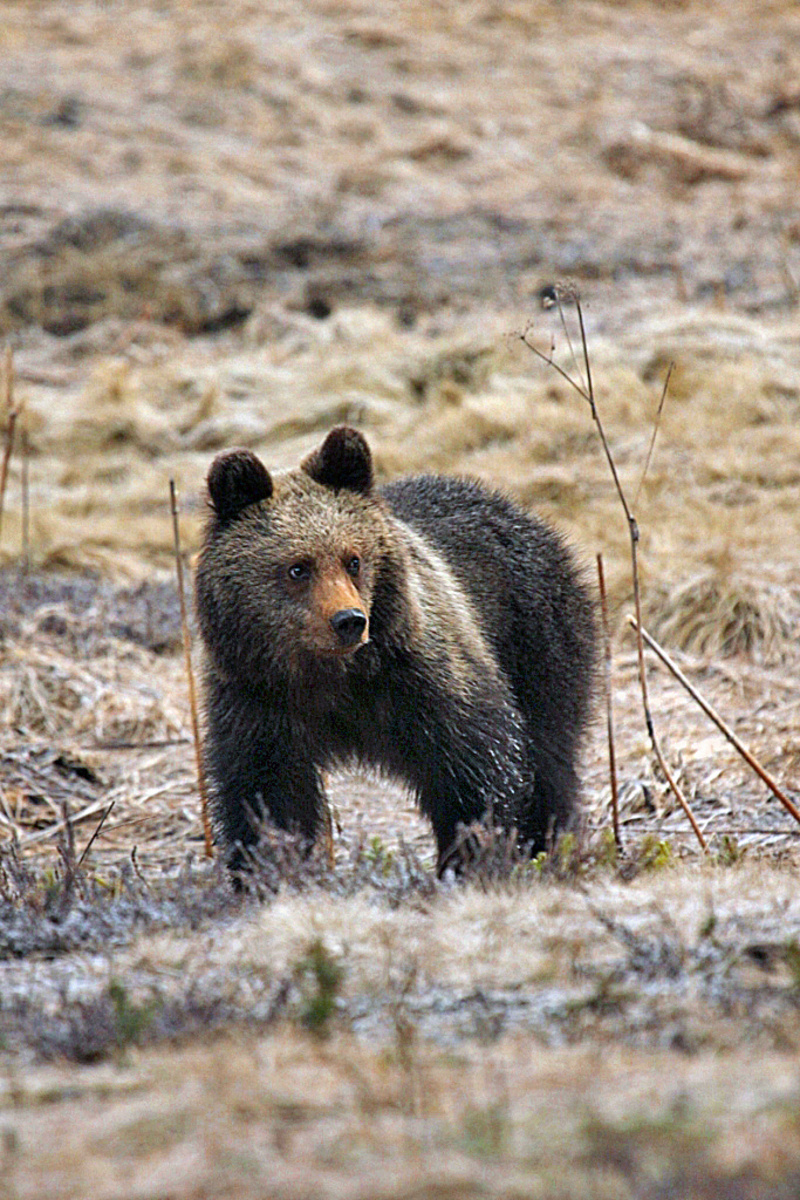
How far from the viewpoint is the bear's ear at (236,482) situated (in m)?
5.27

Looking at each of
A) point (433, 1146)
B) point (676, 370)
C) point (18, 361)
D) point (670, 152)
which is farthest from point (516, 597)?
point (670, 152)

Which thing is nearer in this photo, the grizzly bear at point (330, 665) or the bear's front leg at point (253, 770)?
the grizzly bear at point (330, 665)

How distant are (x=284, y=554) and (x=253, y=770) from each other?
31.7 inches

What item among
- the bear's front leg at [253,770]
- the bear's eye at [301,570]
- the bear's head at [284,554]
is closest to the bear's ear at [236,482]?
the bear's head at [284,554]

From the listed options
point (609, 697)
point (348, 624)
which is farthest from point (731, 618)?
point (348, 624)

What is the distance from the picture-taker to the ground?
2.66m

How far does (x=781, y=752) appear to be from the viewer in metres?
7.24

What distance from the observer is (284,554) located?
5184 mm

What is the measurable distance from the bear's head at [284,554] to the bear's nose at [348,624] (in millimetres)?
138

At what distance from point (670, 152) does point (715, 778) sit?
15.1 meters

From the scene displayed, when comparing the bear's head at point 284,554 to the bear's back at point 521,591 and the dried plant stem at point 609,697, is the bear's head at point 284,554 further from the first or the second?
the dried plant stem at point 609,697

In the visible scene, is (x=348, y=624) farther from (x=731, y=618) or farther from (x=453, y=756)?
(x=731, y=618)

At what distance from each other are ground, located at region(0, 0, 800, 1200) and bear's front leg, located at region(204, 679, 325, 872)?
0.28m

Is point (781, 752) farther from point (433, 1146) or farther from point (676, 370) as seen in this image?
point (676, 370)
